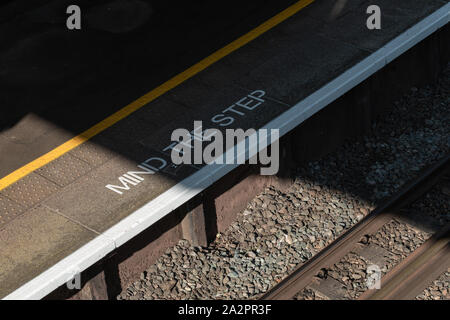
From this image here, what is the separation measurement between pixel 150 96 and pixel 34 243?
400 centimetres

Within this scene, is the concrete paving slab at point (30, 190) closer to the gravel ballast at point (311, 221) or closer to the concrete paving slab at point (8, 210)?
the concrete paving slab at point (8, 210)

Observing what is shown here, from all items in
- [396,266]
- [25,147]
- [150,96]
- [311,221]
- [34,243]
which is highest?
[150,96]

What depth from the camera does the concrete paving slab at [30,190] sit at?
45.4ft

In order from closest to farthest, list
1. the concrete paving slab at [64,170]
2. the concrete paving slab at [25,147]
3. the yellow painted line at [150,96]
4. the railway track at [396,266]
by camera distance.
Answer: the railway track at [396,266], the concrete paving slab at [64,170], the yellow painted line at [150,96], the concrete paving slab at [25,147]

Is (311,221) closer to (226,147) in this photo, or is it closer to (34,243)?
(226,147)

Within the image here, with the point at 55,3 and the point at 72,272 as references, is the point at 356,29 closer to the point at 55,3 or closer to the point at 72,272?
the point at 55,3

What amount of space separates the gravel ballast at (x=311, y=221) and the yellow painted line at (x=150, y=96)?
A: 252 centimetres

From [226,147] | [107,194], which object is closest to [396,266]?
[226,147]

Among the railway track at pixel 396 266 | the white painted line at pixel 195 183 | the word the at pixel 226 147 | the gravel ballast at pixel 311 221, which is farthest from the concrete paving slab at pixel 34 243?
the railway track at pixel 396 266

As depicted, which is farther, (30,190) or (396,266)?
(30,190)

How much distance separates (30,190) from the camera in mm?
14016

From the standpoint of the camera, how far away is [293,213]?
1470 centimetres

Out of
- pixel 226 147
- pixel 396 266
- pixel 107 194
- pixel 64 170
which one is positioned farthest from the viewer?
Result: pixel 226 147

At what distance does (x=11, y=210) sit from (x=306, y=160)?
5.09 m
